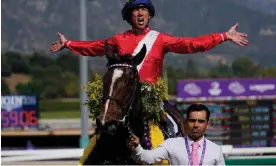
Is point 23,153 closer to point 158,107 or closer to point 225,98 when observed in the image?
point 158,107

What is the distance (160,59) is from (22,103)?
2355 centimetres

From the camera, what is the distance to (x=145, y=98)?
21.0ft

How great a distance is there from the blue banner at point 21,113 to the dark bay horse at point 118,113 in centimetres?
2355

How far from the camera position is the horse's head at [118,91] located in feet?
18.5

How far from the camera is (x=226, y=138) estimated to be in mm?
17656

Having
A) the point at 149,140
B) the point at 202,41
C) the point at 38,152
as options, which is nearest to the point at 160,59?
the point at 202,41

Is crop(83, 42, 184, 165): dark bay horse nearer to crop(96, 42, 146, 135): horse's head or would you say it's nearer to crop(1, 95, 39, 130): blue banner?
crop(96, 42, 146, 135): horse's head

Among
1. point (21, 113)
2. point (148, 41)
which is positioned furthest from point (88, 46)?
point (21, 113)

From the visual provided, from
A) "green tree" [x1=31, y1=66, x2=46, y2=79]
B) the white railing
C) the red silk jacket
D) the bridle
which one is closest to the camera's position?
the bridle

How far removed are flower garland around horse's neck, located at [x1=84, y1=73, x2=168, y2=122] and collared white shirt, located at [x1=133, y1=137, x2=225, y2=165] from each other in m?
1.31

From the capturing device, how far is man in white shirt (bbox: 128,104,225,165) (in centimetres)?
493

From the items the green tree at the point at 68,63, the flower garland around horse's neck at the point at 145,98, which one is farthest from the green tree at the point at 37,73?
the flower garland around horse's neck at the point at 145,98

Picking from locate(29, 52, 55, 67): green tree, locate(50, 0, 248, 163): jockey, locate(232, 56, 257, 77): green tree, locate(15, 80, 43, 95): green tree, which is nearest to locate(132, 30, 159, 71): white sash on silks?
locate(50, 0, 248, 163): jockey

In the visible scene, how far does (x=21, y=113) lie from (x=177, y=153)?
84.3ft
